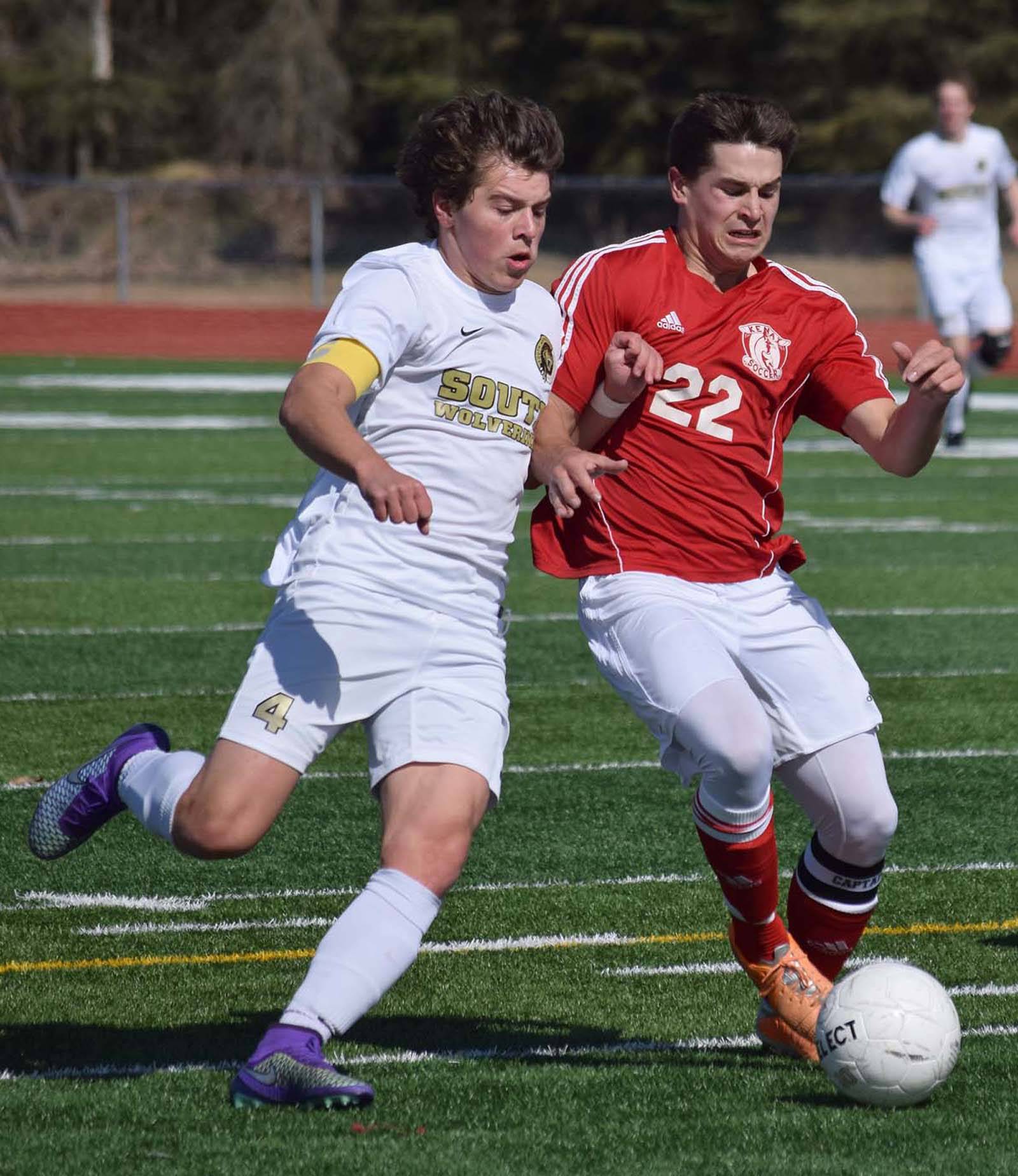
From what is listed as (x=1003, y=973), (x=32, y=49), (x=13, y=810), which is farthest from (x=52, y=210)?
(x=1003, y=973)

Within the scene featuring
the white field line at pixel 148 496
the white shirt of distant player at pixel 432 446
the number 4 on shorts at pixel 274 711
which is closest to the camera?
the number 4 on shorts at pixel 274 711

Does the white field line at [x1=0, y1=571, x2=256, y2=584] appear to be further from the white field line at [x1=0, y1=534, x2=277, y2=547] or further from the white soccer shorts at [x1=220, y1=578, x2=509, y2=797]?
the white soccer shorts at [x1=220, y1=578, x2=509, y2=797]

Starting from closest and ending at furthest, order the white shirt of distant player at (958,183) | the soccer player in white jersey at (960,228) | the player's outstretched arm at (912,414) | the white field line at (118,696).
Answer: the player's outstretched arm at (912,414) < the white field line at (118,696) < the soccer player in white jersey at (960,228) < the white shirt of distant player at (958,183)

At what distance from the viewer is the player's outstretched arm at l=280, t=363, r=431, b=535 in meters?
3.91

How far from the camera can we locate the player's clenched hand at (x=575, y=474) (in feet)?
14.5

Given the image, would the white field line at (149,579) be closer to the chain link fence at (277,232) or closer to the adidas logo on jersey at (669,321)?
the adidas logo on jersey at (669,321)

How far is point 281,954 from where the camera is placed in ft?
17.8

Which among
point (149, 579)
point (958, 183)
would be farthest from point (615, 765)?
point (958, 183)

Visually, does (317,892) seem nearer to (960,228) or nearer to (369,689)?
(369,689)

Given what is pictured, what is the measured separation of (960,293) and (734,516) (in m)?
12.9

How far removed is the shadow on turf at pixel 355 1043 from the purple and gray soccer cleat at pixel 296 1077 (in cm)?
45

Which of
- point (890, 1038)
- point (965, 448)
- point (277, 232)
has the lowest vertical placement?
point (277, 232)

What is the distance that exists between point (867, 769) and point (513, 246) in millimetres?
1348

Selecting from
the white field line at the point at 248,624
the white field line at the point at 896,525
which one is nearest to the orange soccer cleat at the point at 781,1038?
the white field line at the point at 248,624
